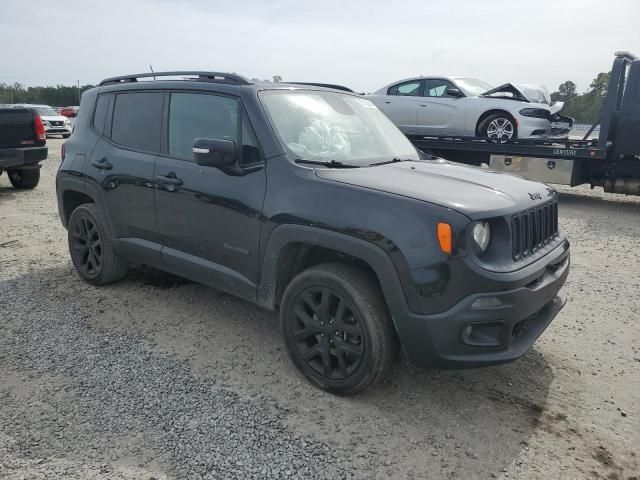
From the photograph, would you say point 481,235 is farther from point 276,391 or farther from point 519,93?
point 519,93

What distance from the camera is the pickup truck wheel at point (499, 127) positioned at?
10.8 metres

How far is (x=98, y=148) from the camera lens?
182 inches

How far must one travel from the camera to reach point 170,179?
3.89 meters

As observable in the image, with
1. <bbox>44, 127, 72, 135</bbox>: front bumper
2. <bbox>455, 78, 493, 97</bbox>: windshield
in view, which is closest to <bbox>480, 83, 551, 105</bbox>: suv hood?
<bbox>455, 78, 493, 97</bbox>: windshield

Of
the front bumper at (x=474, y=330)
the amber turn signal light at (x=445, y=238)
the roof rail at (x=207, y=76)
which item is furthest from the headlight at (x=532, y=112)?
the amber turn signal light at (x=445, y=238)

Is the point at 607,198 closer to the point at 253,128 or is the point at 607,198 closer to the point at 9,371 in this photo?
the point at 253,128

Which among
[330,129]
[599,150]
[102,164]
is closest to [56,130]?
[102,164]

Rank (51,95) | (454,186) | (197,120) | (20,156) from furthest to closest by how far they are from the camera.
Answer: (51,95) → (20,156) → (197,120) → (454,186)

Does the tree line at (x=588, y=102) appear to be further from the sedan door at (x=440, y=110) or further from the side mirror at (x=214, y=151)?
the side mirror at (x=214, y=151)

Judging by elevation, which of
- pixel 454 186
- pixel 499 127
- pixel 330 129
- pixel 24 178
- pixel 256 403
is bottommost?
pixel 256 403

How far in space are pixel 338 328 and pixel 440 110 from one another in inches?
367

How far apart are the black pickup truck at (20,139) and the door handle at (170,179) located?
682cm

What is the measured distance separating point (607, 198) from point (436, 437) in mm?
10039

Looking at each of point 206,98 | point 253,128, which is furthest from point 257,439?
point 206,98
